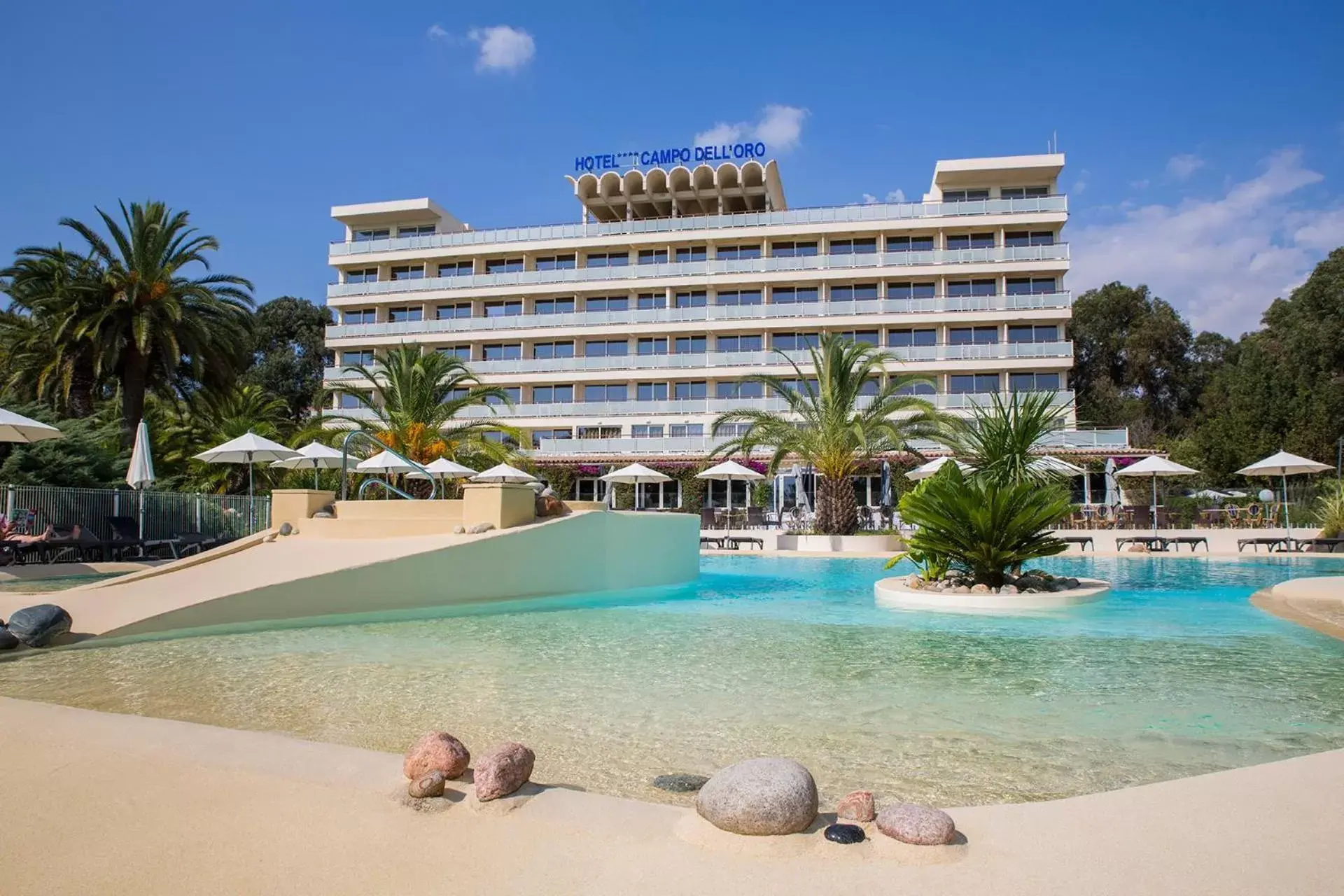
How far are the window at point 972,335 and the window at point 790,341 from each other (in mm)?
6872

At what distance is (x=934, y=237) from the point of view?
44.7 m

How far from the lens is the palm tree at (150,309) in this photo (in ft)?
76.9

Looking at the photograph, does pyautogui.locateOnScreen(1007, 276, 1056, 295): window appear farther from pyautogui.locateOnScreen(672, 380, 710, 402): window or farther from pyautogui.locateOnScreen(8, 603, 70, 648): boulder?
pyautogui.locateOnScreen(8, 603, 70, 648): boulder

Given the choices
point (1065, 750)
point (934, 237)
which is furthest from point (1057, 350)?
point (1065, 750)

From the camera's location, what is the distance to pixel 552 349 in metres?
47.6

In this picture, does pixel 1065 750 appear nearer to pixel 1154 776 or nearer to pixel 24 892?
pixel 1154 776

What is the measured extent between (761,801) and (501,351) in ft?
153

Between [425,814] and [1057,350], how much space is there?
43582 mm

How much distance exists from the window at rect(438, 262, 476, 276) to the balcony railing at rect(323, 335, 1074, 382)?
607cm

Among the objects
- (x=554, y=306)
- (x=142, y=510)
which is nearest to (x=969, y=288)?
(x=554, y=306)

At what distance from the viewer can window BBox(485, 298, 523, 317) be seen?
48.4 metres

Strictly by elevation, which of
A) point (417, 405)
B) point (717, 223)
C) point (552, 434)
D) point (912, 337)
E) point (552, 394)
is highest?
point (717, 223)

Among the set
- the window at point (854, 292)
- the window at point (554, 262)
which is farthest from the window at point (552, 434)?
the window at point (854, 292)

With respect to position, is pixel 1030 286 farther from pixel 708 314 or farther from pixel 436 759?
pixel 436 759
